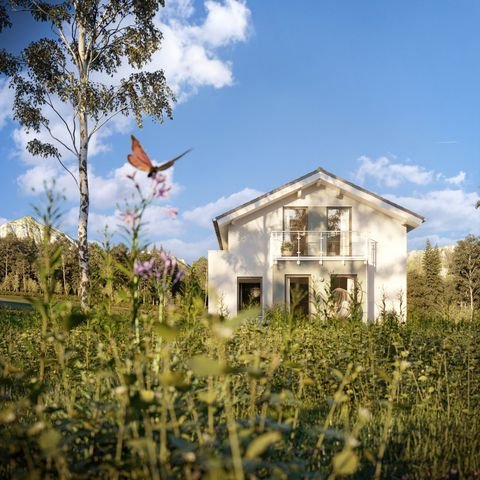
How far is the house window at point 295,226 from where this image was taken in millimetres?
19969

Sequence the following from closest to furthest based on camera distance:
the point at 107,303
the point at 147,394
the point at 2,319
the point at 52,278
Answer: the point at 147,394 < the point at 52,278 < the point at 107,303 < the point at 2,319

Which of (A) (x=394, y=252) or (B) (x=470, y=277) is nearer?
(A) (x=394, y=252)

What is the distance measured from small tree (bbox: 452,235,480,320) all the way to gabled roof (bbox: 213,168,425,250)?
2770cm

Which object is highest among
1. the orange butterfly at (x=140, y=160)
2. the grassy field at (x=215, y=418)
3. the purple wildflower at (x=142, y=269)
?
the orange butterfly at (x=140, y=160)

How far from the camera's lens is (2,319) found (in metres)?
11.9

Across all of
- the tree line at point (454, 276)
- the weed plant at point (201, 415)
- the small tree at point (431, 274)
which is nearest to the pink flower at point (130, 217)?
the weed plant at point (201, 415)

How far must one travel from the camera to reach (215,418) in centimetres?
304

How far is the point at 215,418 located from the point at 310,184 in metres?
17.1

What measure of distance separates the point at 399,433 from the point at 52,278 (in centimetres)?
257

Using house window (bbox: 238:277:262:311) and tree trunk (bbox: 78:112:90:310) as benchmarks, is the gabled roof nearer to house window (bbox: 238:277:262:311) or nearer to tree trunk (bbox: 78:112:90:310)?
house window (bbox: 238:277:262:311)

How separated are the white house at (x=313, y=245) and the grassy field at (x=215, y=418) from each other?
13.0 metres

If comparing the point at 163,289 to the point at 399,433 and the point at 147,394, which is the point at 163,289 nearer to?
the point at 147,394

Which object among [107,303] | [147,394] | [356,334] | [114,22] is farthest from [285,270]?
[147,394]

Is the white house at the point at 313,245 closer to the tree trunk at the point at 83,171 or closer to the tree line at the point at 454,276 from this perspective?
the tree trunk at the point at 83,171
